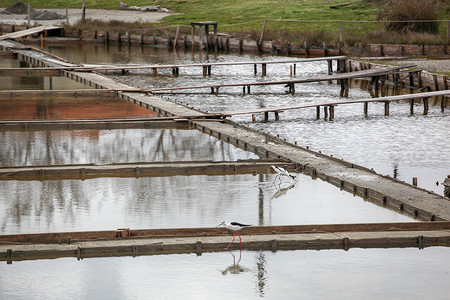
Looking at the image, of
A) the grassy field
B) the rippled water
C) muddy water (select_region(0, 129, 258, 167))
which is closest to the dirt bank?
the grassy field

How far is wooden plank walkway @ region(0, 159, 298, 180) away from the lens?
13875 millimetres

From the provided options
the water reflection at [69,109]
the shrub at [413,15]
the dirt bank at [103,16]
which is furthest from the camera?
the dirt bank at [103,16]

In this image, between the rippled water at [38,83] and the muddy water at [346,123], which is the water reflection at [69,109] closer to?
the muddy water at [346,123]

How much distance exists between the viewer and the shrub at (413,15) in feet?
130

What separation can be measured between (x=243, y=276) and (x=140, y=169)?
5.47 meters

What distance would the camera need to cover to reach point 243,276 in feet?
30.3

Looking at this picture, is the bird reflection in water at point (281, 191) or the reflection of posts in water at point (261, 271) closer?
the reflection of posts in water at point (261, 271)

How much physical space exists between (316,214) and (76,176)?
4610mm

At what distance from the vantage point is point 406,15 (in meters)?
40.0

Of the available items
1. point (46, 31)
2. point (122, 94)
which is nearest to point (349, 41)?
point (122, 94)

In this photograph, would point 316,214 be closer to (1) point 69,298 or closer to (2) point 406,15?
(1) point 69,298

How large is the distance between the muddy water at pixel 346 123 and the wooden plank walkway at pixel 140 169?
8.32 feet

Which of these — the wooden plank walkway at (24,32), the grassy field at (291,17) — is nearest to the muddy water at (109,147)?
the grassy field at (291,17)

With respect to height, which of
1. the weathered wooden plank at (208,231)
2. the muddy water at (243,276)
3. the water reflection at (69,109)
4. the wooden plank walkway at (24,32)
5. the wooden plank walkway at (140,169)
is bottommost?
the muddy water at (243,276)
